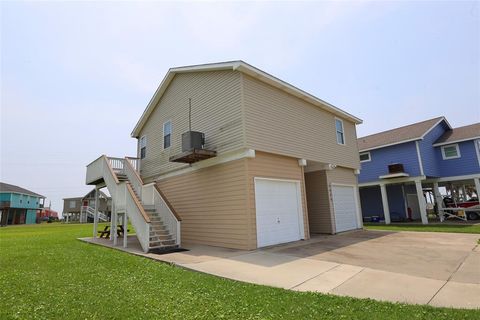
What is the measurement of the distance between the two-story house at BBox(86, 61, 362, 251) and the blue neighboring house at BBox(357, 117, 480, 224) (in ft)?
23.9

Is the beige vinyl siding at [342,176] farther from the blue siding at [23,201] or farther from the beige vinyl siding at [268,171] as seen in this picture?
the blue siding at [23,201]

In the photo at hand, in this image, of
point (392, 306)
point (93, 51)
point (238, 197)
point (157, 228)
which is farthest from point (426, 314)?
point (93, 51)

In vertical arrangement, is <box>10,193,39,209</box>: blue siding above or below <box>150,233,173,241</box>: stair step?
above

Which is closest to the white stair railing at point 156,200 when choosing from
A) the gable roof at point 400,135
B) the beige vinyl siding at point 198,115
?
the beige vinyl siding at point 198,115

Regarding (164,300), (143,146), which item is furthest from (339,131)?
(164,300)

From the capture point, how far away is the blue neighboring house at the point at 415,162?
63.0 feet

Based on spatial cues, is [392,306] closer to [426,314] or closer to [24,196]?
[426,314]

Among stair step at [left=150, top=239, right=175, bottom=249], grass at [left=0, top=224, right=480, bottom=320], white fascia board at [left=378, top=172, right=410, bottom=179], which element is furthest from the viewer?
white fascia board at [left=378, top=172, right=410, bottom=179]

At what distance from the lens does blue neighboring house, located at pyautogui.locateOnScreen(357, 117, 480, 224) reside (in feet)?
63.0

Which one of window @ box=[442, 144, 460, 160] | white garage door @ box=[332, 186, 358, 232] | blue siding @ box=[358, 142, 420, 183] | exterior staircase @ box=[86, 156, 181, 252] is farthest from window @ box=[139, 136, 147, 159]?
window @ box=[442, 144, 460, 160]

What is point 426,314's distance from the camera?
3596mm

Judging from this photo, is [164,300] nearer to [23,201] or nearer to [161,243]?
[161,243]

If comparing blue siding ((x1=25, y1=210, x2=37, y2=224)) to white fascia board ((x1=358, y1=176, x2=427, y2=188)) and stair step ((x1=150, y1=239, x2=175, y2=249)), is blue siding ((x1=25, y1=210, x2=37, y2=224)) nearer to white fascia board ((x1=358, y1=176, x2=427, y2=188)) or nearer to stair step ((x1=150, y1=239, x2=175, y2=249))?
stair step ((x1=150, y1=239, x2=175, y2=249))

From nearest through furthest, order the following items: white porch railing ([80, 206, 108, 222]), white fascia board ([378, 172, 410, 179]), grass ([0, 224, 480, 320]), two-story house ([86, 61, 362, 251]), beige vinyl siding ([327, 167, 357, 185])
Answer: grass ([0, 224, 480, 320]), two-story house ([86, 61, 362, 251]), beige vinyl siding ([327, 167, 357, 185]), white fascia board ([378, 172, 410, 179]), white porch railing ([80, 206, 108, 222])
